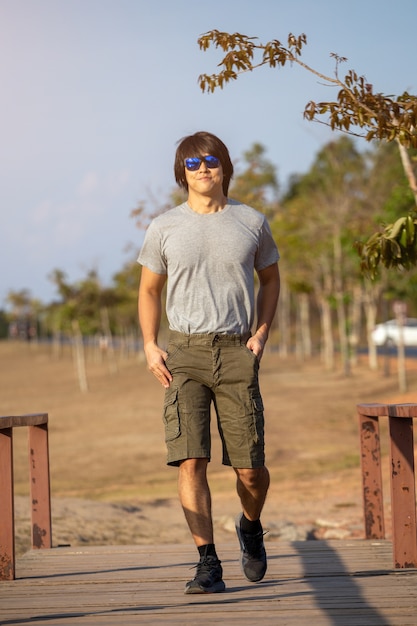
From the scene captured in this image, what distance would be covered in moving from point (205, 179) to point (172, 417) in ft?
3.69

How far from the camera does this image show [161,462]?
57.1 feet

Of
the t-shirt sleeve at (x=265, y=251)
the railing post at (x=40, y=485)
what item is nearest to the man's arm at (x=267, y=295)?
the t-shirt sleeve at (x=265, y=251)

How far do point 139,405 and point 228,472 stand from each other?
1318 centimetres

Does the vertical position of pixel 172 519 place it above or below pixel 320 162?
below

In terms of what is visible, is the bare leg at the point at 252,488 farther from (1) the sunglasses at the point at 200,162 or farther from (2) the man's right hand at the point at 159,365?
(1) the sunglasses at the point at 200,162

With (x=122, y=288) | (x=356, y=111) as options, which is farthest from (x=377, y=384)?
(x=122, y=288)

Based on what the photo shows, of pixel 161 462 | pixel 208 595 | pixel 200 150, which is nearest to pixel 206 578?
pixel 208 595

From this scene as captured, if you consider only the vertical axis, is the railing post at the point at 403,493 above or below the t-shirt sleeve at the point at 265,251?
below

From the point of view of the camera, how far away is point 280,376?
38.0m

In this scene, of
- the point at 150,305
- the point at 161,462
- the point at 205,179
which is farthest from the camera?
the point at 161,462

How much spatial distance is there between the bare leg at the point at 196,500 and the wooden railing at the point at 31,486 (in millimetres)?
1150

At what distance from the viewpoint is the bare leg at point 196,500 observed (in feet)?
15.4

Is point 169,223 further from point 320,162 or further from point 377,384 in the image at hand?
point 320,162

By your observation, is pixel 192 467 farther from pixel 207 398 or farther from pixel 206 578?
pixel 206 578
